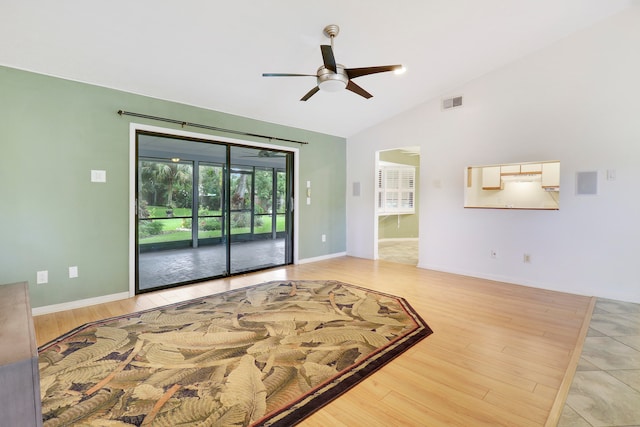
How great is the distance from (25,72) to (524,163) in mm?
6266

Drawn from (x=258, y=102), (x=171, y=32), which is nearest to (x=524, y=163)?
(x=258, y=102)

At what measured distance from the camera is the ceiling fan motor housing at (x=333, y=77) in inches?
120

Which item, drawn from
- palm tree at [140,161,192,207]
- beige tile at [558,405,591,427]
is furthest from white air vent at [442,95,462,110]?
palm tree at [140,161,192,207]

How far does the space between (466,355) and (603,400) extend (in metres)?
0.82

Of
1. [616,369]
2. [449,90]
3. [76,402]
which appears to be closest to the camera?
[76,402]

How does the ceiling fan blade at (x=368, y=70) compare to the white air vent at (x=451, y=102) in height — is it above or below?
below

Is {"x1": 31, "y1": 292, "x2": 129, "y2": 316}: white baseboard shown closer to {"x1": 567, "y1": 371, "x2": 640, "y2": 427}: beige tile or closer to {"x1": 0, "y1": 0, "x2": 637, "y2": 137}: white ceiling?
{"x1": 0, "y1": 0, "x2": 637, "y2": 137}: white ceiling

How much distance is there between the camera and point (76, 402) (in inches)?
73.2

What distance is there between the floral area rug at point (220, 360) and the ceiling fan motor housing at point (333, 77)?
2.48 metres

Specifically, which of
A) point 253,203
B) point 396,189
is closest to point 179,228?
point 253,203

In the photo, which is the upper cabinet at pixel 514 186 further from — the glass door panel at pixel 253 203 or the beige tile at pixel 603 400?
the glass door panel at pixel 253 203

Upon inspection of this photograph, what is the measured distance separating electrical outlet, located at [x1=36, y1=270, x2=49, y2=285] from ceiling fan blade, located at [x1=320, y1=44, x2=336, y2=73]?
3.75 meters

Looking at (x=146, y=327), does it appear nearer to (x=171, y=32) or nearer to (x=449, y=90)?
(x=171, y=32)

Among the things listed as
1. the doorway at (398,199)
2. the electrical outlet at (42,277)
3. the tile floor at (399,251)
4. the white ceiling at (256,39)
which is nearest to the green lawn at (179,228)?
the electrical outlet at (42,277)
